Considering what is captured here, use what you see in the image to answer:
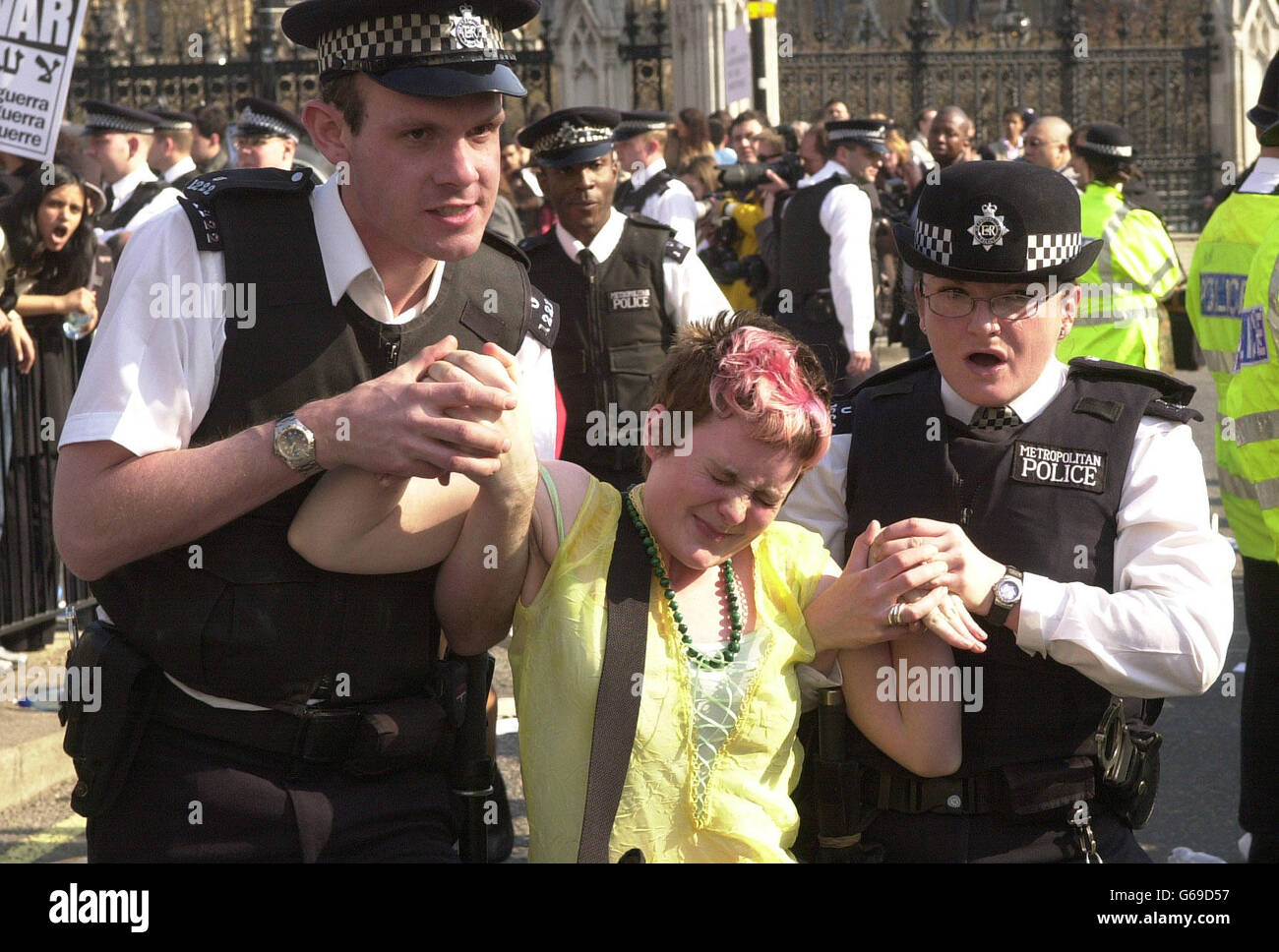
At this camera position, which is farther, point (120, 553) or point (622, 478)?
point (622, 478)

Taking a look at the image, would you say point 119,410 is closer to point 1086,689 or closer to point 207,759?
point 207,759

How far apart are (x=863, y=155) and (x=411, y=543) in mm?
8170

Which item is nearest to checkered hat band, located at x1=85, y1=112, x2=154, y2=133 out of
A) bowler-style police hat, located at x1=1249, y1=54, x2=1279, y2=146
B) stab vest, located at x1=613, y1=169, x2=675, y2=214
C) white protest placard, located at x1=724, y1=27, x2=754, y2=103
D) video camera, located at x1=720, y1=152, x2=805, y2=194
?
stab vest, located at x1=613, y1=169, x2=675, y2=214

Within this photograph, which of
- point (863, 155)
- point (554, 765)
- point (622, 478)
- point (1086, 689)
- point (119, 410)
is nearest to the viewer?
point (119, 410)

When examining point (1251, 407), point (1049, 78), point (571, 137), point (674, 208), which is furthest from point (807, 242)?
point (1049, 78)

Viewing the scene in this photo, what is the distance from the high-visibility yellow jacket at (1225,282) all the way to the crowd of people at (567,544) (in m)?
2.48

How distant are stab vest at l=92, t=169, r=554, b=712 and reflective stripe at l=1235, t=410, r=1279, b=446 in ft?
8.43

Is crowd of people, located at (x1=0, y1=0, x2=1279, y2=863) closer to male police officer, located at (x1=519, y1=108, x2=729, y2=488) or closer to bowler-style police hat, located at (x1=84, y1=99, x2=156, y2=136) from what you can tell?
male police officer, located at (x1=519, y1=108, x2=729, y2=488)

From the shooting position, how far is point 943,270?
2.97 meters

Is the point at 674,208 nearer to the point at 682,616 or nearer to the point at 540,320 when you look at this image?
the point at 540,320

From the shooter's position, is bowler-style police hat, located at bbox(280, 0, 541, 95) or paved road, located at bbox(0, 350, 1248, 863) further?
paved road, located at bbox(0, 350, 1248, 863)

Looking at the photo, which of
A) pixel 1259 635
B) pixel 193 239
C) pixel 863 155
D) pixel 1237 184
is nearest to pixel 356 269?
pixel 193 239

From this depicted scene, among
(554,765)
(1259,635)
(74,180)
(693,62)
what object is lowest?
(1259,635)

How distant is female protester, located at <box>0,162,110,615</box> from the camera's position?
7.47 metres
